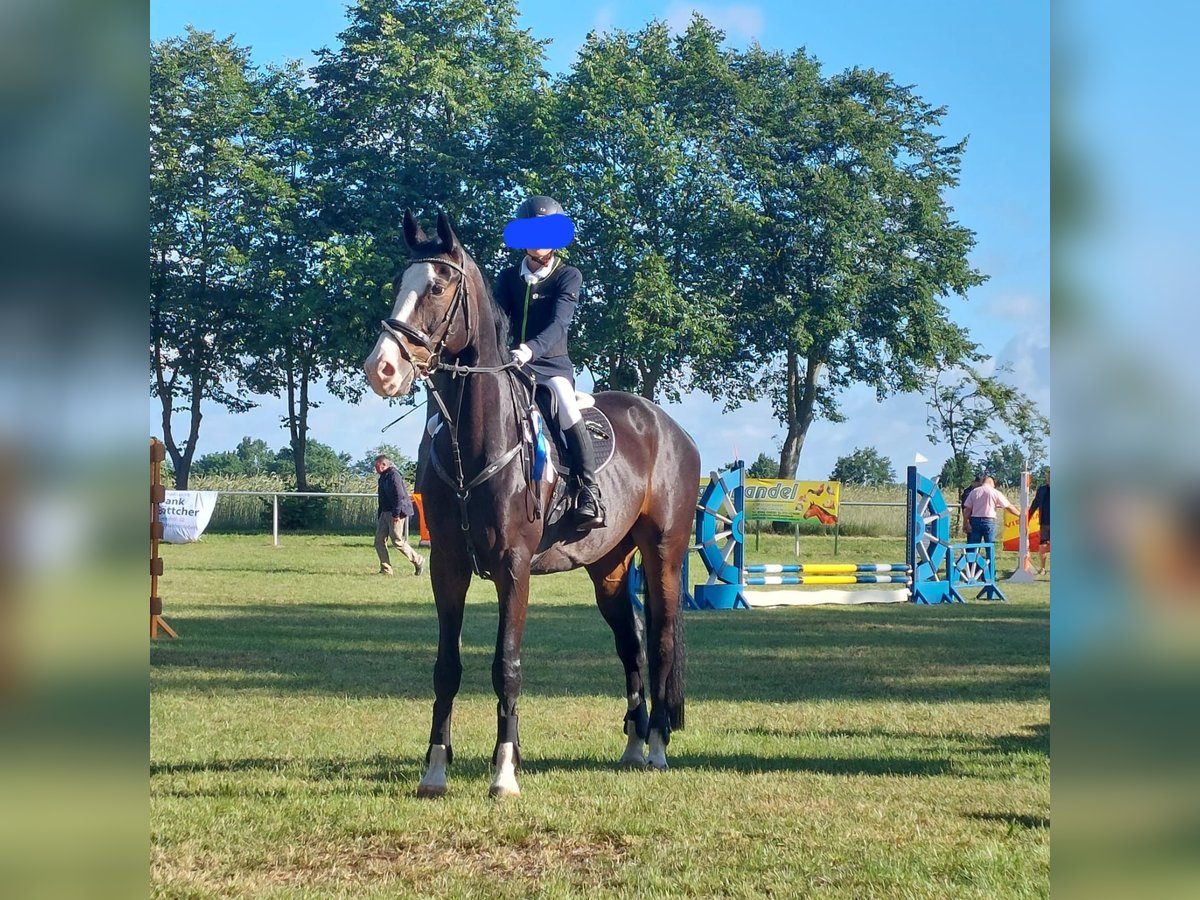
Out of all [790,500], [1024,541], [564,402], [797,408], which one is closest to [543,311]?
[564,402]

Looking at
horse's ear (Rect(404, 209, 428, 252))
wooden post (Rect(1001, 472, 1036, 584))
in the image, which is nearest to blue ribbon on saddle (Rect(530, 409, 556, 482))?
horse's ear (Rect(404, 209, 428, 252))

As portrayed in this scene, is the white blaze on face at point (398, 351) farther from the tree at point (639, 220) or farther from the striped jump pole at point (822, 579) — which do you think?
the tree at point (639, 220)

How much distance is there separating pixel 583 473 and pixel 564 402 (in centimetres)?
41

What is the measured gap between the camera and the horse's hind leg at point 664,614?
752 centimetres

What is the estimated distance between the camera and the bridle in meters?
5.66

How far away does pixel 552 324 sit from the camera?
21.7 ft

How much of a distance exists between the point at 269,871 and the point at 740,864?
182cm

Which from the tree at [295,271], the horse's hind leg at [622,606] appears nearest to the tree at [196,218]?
the tree at [295,271]

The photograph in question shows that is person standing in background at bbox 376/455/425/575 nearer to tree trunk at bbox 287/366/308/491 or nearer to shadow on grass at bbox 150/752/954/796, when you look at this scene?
shadow on grass at bbox 150/752/954/796

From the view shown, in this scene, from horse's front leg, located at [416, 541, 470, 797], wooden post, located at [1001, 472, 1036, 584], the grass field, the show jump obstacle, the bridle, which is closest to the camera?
the grass field

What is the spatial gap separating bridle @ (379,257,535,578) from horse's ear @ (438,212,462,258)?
0.08 m
